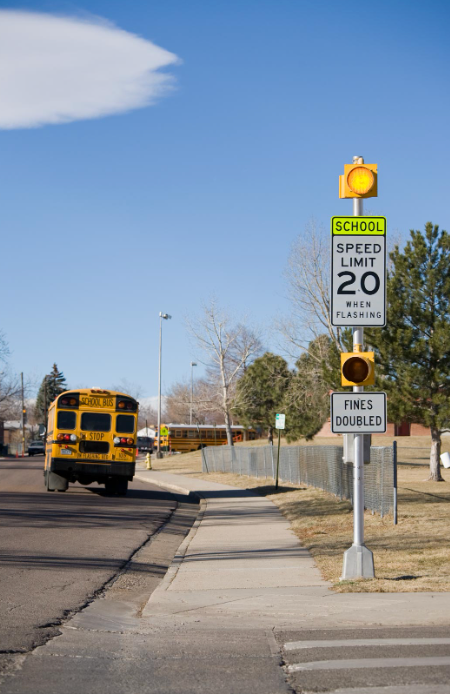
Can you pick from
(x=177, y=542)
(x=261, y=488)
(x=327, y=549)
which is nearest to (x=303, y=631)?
(x=327, y=549)

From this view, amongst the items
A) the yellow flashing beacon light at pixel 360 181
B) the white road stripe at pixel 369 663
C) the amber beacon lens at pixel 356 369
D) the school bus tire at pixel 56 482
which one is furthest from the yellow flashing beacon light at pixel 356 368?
the school bus tire at pixel 56 482

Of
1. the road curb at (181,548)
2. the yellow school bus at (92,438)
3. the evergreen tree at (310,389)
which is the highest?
the evergreen tree at (310,389)

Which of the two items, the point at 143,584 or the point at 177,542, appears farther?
the point at 177,542

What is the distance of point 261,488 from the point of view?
27531mm

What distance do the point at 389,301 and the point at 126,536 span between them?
16.6 m

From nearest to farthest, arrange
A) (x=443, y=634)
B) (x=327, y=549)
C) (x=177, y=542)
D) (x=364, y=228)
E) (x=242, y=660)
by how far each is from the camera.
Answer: (x=242, y=660) < (x=443, y=634) < (x=364, y=228) < (x=327, y=549) < (x=177, y=542)

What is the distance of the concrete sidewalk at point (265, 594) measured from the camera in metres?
7.58

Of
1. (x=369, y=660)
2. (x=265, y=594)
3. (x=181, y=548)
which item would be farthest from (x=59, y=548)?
(x=369, y=660)

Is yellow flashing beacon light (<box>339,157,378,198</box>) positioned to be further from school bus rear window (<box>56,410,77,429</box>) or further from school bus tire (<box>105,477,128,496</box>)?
school bus tire (<box>105,477,128,496</box>)

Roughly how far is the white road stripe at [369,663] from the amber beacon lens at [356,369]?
3710 millimetres

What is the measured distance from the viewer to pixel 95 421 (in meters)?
24.3

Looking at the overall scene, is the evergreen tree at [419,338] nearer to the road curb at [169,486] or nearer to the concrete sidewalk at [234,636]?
the road curb at [169,486]

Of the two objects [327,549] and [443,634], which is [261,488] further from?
[443,634]

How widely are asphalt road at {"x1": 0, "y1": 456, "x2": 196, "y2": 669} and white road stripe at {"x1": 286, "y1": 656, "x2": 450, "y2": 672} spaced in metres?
2.20
